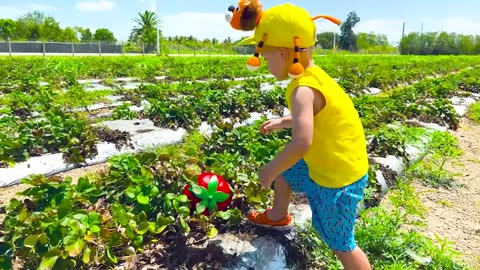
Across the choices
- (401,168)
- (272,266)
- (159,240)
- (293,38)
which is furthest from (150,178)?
(401,168)

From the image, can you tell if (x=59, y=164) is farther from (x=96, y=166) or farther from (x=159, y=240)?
(x=159, y=240)

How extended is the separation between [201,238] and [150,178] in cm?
51

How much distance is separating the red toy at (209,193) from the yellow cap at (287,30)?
34.6 inches

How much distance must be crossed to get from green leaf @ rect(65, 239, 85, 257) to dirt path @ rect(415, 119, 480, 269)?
7.74 feet

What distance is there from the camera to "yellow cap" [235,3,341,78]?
1.93m

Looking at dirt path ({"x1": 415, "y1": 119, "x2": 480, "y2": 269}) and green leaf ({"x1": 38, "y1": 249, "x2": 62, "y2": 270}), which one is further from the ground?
green leaf ({"x1": 38, "y1": 249, "x2": 62, "y2": 270})

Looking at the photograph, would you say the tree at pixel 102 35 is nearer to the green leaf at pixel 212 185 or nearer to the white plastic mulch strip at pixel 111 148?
the white plastic mulch strip at pixel 111 148

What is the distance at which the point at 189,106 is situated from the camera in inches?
223

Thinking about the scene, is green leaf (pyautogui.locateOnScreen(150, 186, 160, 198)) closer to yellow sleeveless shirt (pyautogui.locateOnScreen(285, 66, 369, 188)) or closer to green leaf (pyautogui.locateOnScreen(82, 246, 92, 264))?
green leaf (pyautogui.locateOnScreen(82, 246, 92, 264))

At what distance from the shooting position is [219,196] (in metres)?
2.59

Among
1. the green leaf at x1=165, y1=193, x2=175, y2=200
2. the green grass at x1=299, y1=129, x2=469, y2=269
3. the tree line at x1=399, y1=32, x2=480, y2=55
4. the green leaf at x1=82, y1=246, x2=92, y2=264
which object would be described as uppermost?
the tree line at x1=399, y1=32, x2=480, y2=55

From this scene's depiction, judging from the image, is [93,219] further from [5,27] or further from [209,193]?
[5,27]

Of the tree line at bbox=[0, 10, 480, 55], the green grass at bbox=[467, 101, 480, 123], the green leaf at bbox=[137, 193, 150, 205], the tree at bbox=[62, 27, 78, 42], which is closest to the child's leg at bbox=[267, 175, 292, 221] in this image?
the green leaf at bbox=[137, 193, 150, 205]

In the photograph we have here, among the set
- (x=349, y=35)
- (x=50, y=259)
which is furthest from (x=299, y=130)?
(x=349, y=35)
